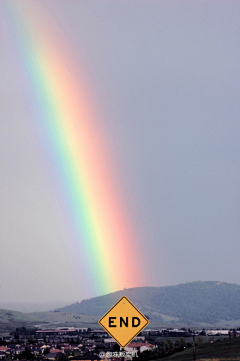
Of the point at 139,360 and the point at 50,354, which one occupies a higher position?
the point at 50,354

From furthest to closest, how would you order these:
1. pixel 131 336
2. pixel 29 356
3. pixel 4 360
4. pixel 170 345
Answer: pixel 29 356, pixel 170 345, pixel 4 360, pixel 131 336

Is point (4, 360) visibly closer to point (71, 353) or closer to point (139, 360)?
point (71, 353)

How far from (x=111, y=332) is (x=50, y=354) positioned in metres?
124

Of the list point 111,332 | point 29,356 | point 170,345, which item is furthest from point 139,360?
point 111,332

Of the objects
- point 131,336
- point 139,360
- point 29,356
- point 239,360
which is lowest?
point 131,336

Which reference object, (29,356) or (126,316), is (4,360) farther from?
(126,316)

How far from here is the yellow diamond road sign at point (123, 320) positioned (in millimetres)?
15883

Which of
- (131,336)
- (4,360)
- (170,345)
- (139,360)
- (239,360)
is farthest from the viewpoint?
(170,345)

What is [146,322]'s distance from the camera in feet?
52.1

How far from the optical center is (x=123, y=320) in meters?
16.0

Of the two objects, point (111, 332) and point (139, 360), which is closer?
point (111, 332)

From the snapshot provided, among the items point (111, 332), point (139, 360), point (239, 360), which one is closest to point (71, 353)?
point (139, 360)

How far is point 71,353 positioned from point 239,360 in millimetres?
88216

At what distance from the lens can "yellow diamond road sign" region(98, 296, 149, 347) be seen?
15883 mm
